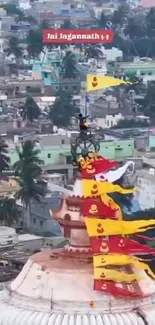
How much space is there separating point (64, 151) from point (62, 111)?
16496 millimetres

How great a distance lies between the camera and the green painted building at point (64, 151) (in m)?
68.1

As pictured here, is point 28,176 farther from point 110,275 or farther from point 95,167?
point 110,275

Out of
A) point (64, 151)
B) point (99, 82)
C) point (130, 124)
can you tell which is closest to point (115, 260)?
point (99, 82)

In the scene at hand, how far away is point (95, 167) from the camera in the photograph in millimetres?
12086

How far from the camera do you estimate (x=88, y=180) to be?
12000mm

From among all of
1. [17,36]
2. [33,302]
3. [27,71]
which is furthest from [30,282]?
[17,36]

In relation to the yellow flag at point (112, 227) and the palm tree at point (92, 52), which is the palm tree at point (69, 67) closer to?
the palm tree at point (92, 52)

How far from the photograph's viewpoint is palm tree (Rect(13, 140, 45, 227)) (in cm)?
5981

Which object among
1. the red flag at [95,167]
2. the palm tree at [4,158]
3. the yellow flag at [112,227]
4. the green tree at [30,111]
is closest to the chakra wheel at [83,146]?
the red flag at [95,167]

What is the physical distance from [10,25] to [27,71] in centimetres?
2312

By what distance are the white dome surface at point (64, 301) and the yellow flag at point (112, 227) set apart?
1.33 ft

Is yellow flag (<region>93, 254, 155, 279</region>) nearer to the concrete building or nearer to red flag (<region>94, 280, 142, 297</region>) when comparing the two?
red flag (<region>94, 280, 142, 297</region>)

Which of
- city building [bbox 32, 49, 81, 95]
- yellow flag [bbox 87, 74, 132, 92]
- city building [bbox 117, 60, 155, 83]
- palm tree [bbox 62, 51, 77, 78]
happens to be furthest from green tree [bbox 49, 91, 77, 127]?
yellow flag [bbox 87, 74, 132, 92]

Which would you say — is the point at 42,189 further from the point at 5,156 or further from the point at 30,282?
the point at 30,282
